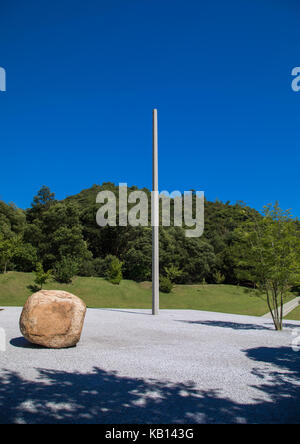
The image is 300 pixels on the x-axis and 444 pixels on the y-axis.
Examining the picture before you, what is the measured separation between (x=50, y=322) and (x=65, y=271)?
22051 mm

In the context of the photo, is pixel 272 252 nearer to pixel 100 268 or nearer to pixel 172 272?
pixel 172 272

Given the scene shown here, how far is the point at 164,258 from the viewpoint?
1374 inches

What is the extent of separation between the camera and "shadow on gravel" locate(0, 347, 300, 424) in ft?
12.2

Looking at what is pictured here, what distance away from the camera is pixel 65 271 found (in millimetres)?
28375

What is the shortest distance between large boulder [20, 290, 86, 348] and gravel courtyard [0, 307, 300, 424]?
230 millimetres

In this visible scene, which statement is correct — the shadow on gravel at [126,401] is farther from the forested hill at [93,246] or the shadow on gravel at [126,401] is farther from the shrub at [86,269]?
the shrub at [86,269]

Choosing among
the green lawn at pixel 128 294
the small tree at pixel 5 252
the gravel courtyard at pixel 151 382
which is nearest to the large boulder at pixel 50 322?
the gravel courtyard at pixel 151 382

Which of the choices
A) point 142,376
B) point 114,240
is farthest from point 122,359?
point 114,240

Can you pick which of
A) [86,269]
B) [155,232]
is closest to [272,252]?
[155,232]

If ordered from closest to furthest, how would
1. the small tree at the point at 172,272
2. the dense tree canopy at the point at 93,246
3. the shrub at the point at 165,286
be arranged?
the shrub at the point at 165,286, the small tree at the point at 172,272, the dense tree canopy at the point at 93,246

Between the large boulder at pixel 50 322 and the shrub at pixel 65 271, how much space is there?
2186 centimetres

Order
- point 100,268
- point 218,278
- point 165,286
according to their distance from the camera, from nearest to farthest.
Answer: point 165,286 → point 100,268 → point 218,278

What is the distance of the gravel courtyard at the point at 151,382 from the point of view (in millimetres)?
3820

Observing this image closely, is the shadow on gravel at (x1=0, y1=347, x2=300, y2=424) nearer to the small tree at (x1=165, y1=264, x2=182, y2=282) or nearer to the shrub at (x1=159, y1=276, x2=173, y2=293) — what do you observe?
the shrub at (x1=159, y1=276, x2=173, y2=293)
